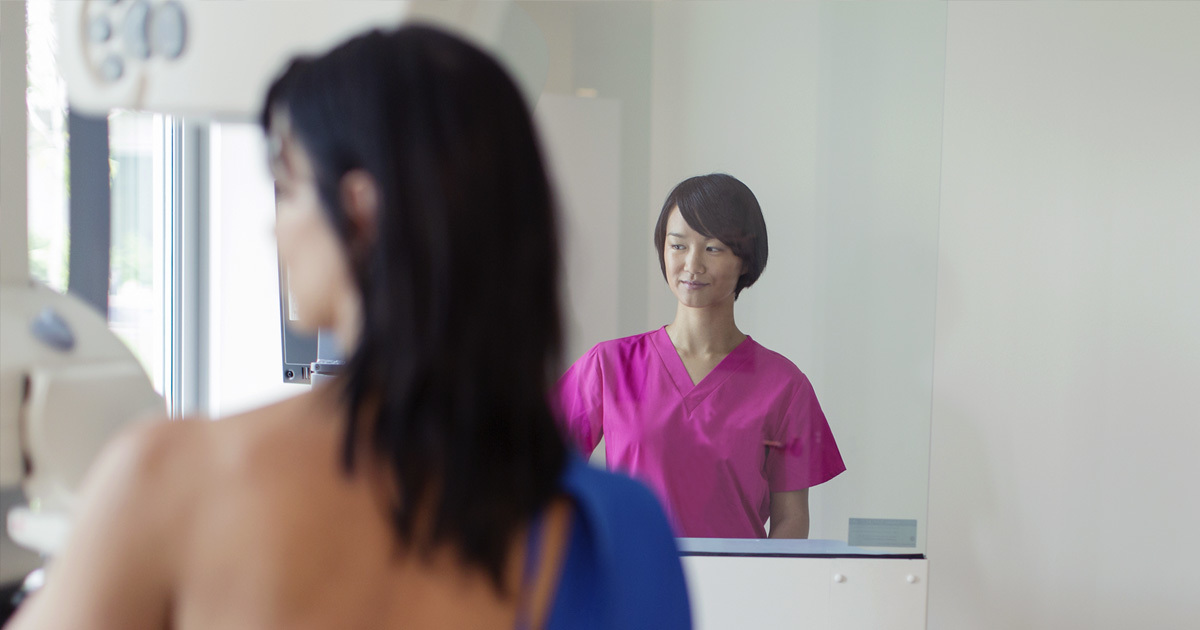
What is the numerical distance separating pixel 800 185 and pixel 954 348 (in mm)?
862

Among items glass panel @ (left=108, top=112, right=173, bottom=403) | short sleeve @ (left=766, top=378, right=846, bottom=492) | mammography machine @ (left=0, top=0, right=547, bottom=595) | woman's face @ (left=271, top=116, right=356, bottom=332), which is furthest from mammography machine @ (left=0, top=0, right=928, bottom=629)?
glass panel @ (left=108, top=112, right=173, bottom=403)

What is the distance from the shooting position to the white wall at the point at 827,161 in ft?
4.97

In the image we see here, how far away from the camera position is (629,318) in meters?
1.56

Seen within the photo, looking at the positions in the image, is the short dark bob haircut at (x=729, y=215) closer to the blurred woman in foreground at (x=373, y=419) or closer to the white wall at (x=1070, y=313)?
the white wall at (x=1070, y=313)

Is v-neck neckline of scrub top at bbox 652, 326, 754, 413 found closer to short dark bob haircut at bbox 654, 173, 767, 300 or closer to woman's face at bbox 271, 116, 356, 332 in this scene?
short dark bob haircut at bbox 654, 173, 767, 300

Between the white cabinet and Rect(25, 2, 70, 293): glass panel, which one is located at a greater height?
Rect(25, 2, 70, 293): glass panel

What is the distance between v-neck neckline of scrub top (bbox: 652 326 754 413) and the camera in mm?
1522

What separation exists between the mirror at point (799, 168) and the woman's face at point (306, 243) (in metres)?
1.00

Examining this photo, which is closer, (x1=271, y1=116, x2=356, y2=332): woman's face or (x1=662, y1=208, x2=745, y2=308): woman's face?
(x1=271, y1=116, x2=356, y2=332): woman's face

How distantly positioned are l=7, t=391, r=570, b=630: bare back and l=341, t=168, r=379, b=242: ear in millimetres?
98

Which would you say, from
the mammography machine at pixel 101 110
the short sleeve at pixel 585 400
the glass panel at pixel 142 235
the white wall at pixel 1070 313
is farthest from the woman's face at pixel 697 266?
the glass panel at pixel 142 235

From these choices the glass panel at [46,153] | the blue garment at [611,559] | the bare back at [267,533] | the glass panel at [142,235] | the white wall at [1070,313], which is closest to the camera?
the bare back at [267,533]

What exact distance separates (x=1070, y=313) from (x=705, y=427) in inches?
46.5

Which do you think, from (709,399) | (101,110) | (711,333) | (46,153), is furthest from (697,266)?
(46,153)
